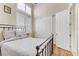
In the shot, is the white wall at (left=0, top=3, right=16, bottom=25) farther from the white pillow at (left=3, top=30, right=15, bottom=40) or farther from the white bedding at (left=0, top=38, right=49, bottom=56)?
the white bedding at (left=0, top=38, right=49, bottom=56)

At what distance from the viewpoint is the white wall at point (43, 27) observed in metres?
1.98

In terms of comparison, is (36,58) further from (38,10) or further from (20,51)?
(38,10)

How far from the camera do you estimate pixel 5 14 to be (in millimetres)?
1949

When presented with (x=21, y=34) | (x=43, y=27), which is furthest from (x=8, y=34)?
(x=43, y=27)

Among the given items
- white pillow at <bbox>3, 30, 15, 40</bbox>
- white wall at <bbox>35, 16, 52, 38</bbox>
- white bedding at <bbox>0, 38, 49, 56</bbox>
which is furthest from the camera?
white wall at <bbox>35, 16, 52, 38</bbox>

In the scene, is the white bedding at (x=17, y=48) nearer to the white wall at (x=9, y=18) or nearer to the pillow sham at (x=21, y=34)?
the pillow sham at (x=21, y=34)

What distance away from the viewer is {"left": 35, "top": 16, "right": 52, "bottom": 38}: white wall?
6.48ft

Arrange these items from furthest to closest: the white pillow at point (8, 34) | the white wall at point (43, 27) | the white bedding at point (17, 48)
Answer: the white wall at point (43, 27), the white pillow at point (8, 34), the white bedding at point (17, 48)

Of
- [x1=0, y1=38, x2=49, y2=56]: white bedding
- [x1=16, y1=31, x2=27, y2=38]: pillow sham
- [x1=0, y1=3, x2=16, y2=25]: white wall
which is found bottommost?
[x1=0, y1=38, x2=49, y2=56]: white bedding

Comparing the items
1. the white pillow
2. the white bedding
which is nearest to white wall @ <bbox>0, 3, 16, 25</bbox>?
the white pillow

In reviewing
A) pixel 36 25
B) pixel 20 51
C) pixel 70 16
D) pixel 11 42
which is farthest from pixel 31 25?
pixel 70 16

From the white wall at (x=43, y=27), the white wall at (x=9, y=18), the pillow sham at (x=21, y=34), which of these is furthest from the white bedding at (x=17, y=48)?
the white wall at (x=9, y=18)

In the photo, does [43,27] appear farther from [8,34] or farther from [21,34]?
[8,34]

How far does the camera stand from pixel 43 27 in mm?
2039
